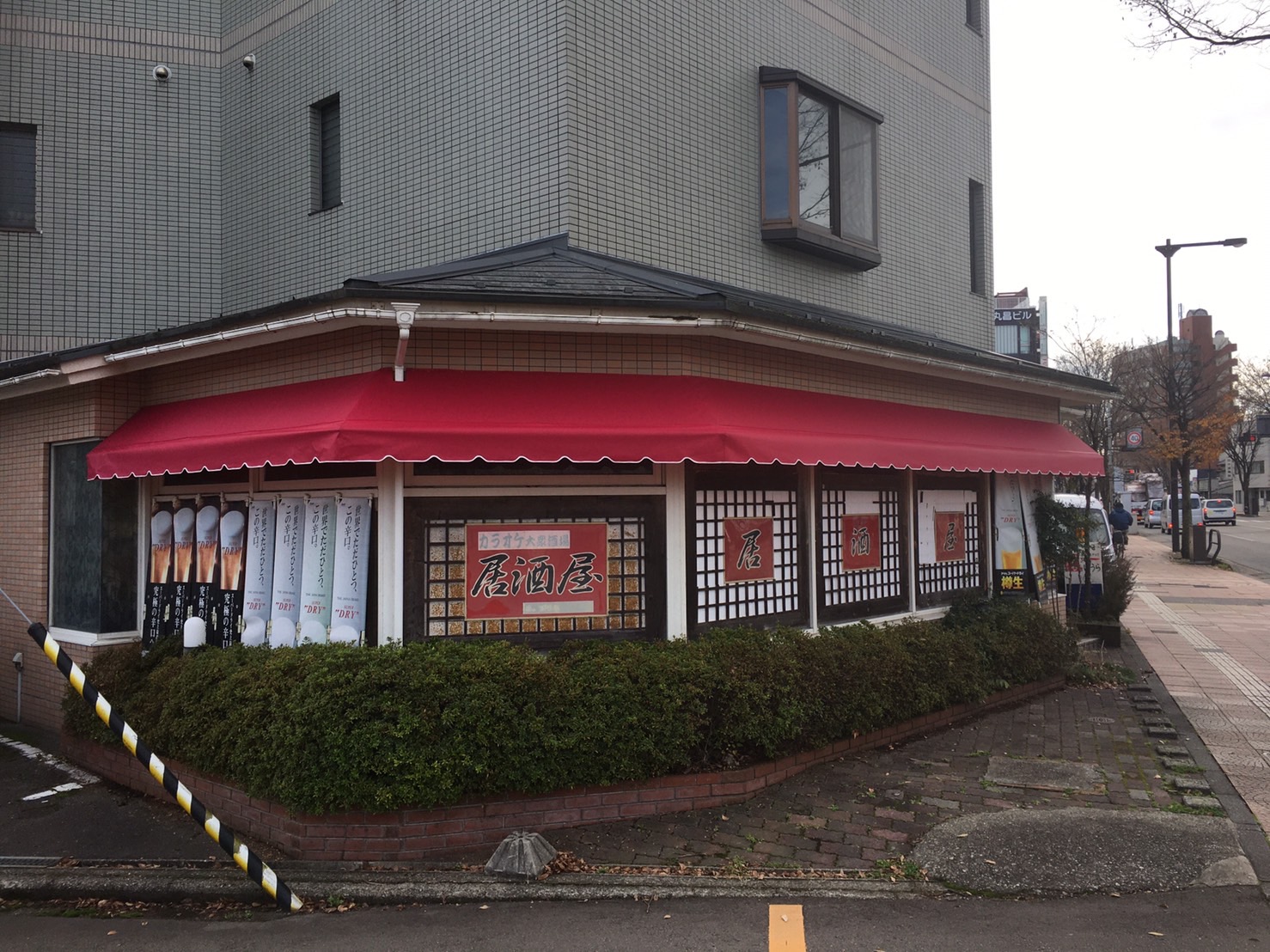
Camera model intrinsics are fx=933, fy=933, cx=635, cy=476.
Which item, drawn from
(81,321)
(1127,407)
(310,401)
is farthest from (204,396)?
(1127,407)

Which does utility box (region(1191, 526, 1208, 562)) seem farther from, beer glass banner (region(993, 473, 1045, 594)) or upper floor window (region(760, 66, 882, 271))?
upper floor window (region(760, 66, 882, 271))

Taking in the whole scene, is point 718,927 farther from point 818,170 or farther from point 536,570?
point 818,170

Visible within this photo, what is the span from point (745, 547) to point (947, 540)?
3961 mm

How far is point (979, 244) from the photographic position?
48.8 feet

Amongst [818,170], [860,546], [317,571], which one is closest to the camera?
[317,571]

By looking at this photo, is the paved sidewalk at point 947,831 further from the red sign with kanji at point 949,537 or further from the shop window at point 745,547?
the red sign with kanji at point 949,537

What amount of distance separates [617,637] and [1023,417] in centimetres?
736

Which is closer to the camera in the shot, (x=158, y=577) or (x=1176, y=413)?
(x=158, y=577)

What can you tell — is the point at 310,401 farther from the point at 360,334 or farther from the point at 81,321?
the point at 81,321

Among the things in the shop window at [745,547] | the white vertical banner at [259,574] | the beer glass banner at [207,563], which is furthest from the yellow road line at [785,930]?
the beer glass banner at [207,563]

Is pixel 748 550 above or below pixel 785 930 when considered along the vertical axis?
above

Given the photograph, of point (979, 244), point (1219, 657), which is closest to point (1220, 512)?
point (1219, 657)

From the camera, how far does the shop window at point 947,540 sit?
35.2ft

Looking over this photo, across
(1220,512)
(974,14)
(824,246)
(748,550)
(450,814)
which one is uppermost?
(974,14)
